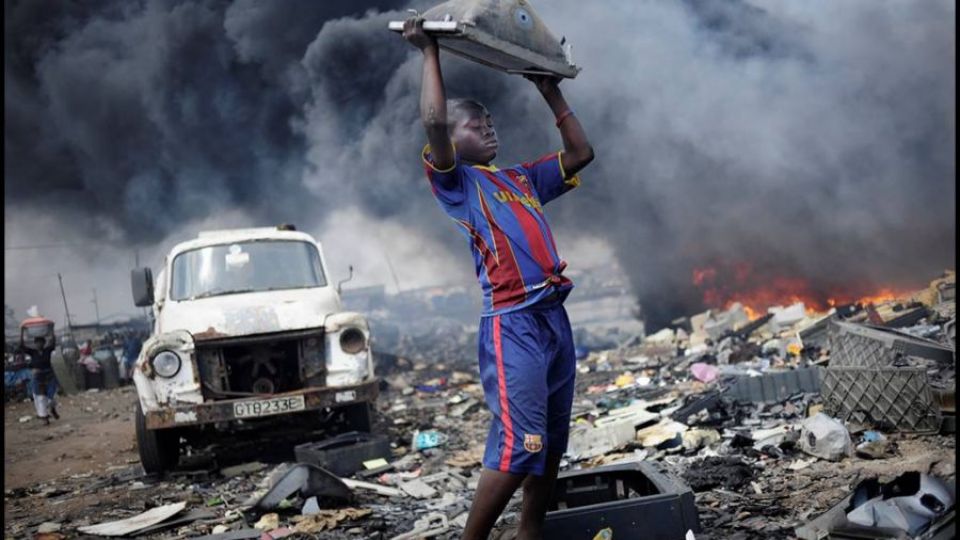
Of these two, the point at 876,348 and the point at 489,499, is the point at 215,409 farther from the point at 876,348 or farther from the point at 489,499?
the point at 876,348

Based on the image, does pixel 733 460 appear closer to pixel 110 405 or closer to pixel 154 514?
pixel 154 514

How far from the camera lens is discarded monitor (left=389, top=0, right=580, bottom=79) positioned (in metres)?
2.59

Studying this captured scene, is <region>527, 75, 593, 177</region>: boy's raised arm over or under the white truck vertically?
over

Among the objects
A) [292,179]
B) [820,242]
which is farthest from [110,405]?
[820,242]

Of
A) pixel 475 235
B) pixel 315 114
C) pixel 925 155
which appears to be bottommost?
pixel 475 235

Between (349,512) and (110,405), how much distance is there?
11.1 metres

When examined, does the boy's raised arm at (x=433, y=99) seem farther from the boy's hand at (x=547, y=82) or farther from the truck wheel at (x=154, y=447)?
the truck wheel at (x=154, y=447)

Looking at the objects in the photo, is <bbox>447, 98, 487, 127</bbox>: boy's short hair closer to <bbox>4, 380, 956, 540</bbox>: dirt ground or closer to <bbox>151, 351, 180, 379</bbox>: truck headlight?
<bbox>4, 380, 956, 540</bbox>: dirt ground

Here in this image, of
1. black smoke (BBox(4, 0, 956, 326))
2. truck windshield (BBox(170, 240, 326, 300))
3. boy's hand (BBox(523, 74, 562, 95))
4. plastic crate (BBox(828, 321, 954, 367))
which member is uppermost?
black smoke (BBox(4, 0, 956, 326))

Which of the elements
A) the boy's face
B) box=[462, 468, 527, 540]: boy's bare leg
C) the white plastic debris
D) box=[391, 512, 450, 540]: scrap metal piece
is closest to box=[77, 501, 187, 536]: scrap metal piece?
box=[391, 512, 450, 540]: scrap metal piece

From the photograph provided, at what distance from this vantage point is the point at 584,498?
11.5 ft

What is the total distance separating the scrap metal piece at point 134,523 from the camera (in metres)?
4.61

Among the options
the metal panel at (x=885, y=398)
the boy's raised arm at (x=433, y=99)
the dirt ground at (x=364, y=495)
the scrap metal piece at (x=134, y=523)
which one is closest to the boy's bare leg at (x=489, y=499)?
the dirt ground at (x=364, y=495)

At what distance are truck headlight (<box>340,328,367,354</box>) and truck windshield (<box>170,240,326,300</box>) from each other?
1.09 m
